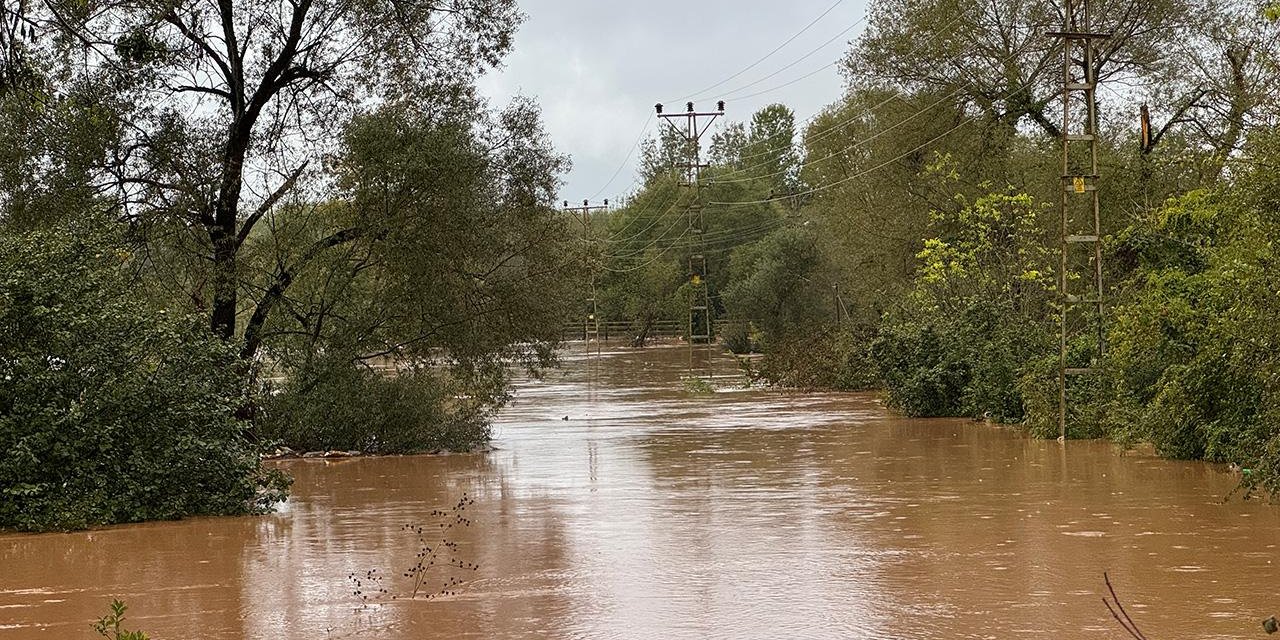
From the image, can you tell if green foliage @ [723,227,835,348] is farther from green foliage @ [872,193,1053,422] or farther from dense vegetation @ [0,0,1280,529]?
green foliage @ [872,193,1053,422]

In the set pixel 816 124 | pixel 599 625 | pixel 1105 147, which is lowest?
pixel 599 625

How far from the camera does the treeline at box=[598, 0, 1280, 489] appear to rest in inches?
694

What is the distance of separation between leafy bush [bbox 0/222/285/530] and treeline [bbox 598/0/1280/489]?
37.8 feet

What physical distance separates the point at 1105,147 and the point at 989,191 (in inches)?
120

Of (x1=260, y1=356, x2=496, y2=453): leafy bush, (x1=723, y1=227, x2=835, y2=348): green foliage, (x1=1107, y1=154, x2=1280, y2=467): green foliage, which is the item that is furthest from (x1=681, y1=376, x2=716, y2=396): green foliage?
(x1=723, y1=227, x2=835, y2=348): green foliage

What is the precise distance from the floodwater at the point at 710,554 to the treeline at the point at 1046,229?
4.98 feet

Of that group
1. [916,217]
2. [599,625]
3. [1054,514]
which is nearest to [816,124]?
[916,217]

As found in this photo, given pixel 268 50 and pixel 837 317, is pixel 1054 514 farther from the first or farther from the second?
pixel 837 317

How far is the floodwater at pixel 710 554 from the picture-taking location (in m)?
9.78

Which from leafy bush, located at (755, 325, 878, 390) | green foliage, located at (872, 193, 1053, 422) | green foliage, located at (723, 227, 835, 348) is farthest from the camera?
green foliage, located at (723, 227, 835, 348)

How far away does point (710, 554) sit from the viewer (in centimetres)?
1254

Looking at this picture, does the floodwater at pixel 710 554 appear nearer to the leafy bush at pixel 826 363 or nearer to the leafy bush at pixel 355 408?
the leafy bush at pixel 355 408

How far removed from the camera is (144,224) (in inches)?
843

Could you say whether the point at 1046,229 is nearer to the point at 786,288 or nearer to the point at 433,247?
the point at 433,247
